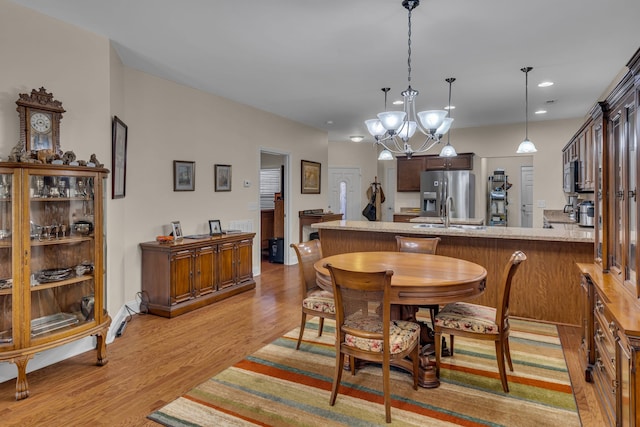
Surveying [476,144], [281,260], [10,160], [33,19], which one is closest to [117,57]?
[33,19]

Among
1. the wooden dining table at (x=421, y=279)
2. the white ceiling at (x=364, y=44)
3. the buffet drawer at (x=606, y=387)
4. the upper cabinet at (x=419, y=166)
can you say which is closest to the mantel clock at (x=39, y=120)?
the white ceiling at (x=364, y=44)

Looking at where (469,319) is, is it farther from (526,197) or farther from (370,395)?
(526,197)

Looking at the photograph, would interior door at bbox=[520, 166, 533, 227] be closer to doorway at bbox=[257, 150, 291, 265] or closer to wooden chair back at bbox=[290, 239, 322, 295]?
doorway at bbox=[257, 150, 291, 265]

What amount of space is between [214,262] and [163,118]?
177 cm

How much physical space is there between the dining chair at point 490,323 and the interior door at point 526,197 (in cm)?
719

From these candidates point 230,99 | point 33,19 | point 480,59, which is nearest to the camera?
point 33,19

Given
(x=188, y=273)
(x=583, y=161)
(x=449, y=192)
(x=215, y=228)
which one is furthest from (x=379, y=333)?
(x=449, y=192)

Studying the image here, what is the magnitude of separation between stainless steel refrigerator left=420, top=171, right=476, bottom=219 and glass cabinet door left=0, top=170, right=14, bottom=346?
20.7 ft

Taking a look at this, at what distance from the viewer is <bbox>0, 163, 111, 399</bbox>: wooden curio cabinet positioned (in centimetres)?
238

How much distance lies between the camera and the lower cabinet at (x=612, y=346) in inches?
58.2

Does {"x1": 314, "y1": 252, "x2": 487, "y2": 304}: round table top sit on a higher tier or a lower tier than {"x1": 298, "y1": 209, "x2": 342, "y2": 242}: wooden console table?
lower

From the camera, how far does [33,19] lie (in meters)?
2.74

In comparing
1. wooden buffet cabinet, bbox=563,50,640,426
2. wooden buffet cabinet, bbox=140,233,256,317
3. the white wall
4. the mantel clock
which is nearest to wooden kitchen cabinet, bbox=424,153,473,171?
the white wall

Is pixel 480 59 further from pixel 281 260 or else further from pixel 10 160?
pixel 281 260
